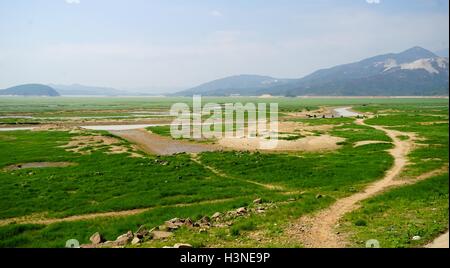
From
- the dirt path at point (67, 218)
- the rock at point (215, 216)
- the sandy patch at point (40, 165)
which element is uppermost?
the rock at point (215, 216)

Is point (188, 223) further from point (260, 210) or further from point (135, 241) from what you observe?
point (260, 210)

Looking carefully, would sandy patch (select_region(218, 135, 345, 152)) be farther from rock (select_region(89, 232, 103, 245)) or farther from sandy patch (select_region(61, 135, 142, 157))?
rock (select_region(89, 232, 103, 245))

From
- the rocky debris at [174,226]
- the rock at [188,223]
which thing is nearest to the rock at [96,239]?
the rocky debris at [174,226]

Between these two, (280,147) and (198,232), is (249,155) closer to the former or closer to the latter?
(280,147)

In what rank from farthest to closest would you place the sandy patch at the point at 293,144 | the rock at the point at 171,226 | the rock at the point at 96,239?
the sandy patch at the point at 293,144 → the rock at the point at 171,226 → the rock at the point at 96,239

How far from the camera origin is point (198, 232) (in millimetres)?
21734

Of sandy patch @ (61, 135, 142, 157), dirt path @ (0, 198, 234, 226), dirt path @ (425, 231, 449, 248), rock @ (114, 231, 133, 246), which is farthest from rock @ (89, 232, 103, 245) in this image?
sandy patch @ (61, 135, 142, 157)

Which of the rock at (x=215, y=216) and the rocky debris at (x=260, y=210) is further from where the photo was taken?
the rocky debris at (x=260, y=210)

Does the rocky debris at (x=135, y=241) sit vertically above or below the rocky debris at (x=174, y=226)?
above

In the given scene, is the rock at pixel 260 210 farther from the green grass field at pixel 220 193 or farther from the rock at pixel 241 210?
the rock at pixel 241 210

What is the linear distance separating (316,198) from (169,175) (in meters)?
18.3

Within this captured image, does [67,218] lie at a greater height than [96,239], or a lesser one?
lesser

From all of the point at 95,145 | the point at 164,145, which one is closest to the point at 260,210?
the point at 95,145
